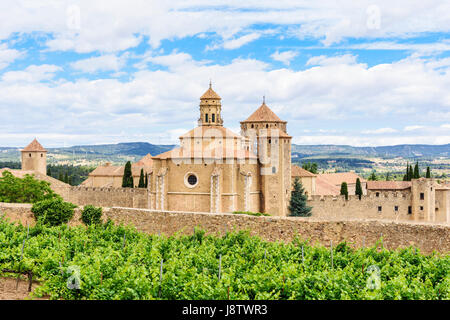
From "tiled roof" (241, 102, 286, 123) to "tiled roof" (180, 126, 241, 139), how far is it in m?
2.10

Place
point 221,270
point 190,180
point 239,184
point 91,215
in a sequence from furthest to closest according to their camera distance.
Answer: point 190,180 < point 239,184 < point 91,215 < point 221,270

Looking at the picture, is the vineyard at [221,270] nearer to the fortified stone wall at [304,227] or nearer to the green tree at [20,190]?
the fortified stone wall at [304,227]

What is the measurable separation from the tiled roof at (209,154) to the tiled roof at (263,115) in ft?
15.0

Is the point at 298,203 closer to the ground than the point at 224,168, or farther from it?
closer to the ground

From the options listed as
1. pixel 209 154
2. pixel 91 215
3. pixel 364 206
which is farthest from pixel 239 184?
pixel 91 215

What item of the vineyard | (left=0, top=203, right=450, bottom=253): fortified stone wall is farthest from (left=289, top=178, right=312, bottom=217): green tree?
the vineyard

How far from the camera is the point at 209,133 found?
4259 centimetres

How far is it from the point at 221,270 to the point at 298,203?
1219 inches

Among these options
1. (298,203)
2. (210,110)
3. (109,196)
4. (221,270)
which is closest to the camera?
(221,270)

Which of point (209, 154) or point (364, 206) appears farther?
point (364, 206)

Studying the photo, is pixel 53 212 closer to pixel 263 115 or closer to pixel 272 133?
pixel 272 133

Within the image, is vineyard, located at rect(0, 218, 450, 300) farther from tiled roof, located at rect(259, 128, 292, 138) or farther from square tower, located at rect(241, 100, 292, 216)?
tiled roof, located at rect(259, 128, 292, 138)

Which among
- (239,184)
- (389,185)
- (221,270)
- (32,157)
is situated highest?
(32,157)
